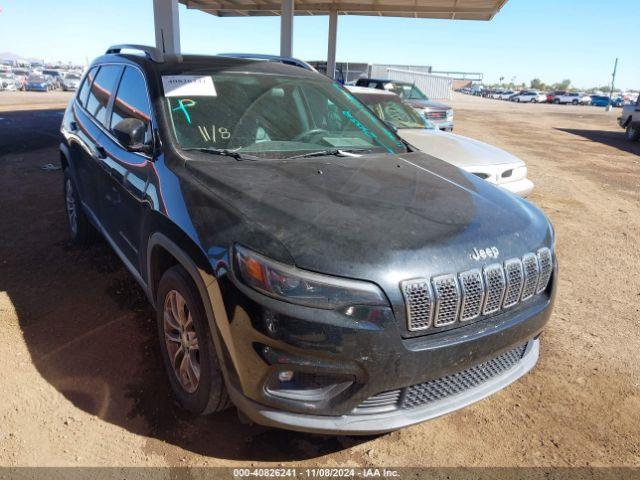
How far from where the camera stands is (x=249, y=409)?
1979 mm

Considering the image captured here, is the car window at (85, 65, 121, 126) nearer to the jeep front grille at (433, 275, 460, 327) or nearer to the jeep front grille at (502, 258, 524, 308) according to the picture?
the jeep front grille at (433, 275, 460, 327)

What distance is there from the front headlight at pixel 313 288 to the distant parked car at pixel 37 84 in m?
41.2

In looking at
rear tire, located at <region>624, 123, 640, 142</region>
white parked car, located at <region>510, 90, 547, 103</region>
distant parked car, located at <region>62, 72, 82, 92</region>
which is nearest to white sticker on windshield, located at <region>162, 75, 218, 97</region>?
rear tire, located at <region>624, 123, 640, 142</region>

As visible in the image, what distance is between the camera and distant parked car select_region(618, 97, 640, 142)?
16822 mm

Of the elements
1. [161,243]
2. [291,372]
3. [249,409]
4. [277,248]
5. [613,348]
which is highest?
[277,248]

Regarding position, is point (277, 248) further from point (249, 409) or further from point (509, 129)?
point (509, 129)

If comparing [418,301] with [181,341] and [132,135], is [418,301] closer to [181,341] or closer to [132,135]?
[181,341]

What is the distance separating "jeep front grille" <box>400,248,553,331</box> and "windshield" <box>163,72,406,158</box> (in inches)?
54.9

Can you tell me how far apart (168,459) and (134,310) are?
1.55 m

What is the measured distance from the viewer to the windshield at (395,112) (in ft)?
25.4

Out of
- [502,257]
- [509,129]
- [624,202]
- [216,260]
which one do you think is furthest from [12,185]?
[509,129]

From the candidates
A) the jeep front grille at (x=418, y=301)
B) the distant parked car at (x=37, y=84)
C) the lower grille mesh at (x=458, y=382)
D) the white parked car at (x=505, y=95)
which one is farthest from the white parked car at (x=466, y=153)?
the white parked car at (x=505, y=95)

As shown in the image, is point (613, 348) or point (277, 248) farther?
point (613, 348)

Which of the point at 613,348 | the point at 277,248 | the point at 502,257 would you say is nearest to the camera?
the point at 277,248
